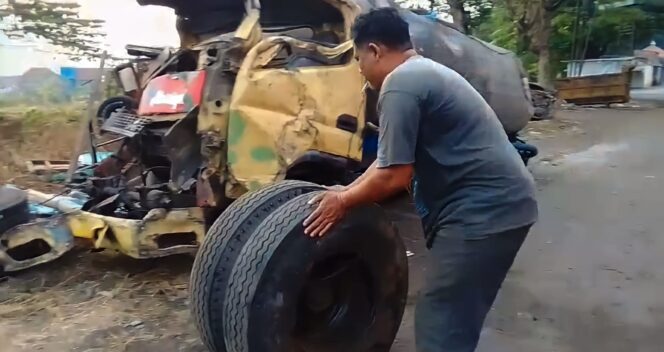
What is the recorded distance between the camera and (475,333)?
2.80 meters

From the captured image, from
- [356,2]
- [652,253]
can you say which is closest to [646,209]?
[652,253]

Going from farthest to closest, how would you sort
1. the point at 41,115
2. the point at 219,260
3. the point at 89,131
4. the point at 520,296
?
the point at 41,115 → the point at 89,131 → the point at 520,296 → the point at 219,260

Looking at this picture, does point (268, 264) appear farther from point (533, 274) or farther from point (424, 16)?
point (424, 16)

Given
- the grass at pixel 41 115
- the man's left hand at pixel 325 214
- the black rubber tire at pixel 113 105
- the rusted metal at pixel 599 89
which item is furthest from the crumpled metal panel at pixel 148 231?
the rusted metal at pixel 599 89

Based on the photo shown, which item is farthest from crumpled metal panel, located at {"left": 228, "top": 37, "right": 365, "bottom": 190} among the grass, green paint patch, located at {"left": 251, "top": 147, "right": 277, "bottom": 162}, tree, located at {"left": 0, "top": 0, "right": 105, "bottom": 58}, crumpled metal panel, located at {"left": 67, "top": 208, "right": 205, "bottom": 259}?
tree, located at {"left": 0, "top": 0, "right": 105, "bottom": 58}

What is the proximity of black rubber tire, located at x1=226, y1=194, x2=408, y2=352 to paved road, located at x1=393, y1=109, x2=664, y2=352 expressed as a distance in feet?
1.60

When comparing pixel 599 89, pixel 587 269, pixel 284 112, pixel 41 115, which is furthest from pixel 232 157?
pixel 599 89

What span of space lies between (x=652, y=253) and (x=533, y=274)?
1.17 m

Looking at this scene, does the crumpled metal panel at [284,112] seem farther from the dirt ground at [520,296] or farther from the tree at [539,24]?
the tree at [539,24]

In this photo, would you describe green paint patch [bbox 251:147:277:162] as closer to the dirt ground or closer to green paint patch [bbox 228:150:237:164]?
green paint patch [bbox 228:150:237:164]

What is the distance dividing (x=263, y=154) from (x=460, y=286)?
2.30 meters

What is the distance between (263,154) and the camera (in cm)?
477

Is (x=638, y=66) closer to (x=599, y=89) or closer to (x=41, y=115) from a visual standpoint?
(x=599, y=89)

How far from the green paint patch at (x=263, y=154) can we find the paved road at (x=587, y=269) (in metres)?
1.34
